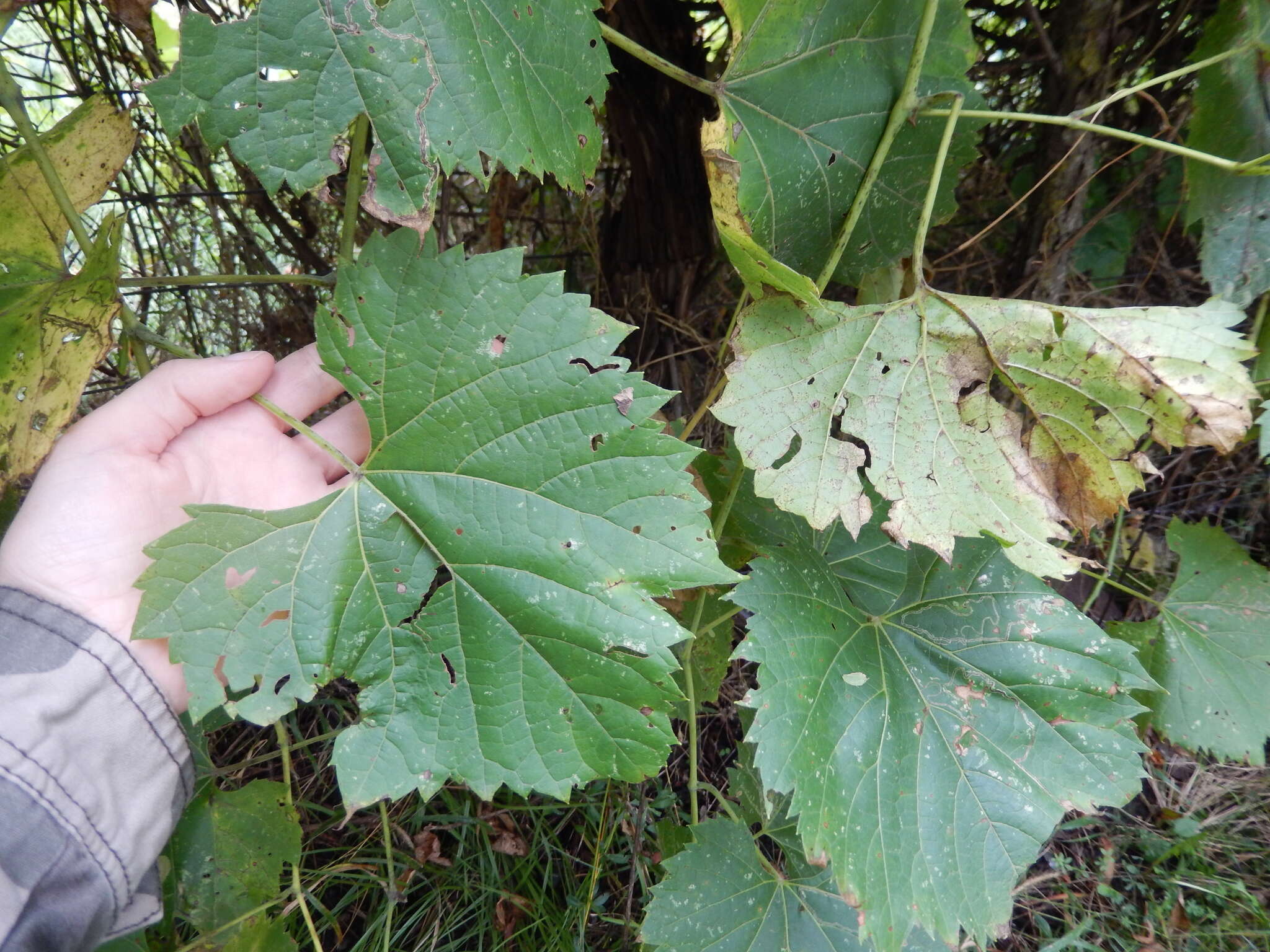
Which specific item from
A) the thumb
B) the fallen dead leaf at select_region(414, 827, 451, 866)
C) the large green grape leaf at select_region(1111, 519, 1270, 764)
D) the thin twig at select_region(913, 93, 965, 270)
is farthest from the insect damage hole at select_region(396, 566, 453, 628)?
the large green grape leaf at select_region(1111, 519, 1270, 764)

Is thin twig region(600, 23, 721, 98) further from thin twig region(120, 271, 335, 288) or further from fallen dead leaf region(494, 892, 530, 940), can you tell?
fallen dead leaf region(494, 892, 530, 940)

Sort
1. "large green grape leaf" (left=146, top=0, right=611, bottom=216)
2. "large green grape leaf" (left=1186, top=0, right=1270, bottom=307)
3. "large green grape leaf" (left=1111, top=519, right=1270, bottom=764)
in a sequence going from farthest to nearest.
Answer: "large green grape leaf" (left=1111, top=519, right=1270, bottom=764) → "large green grape leaf" (left=1186, top=0, right=1270, bottom=307) → "large green grape leaf" (left=146, top=0, right=611, bottom=216)

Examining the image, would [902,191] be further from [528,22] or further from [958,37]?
[528,22]

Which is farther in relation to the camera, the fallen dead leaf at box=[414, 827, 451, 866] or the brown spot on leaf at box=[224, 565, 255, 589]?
the fallen dead leaf at box=[414, 827, 451, 866]

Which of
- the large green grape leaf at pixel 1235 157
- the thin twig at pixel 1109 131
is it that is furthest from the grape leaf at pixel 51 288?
the large green grape leaf at pixel 1235 157

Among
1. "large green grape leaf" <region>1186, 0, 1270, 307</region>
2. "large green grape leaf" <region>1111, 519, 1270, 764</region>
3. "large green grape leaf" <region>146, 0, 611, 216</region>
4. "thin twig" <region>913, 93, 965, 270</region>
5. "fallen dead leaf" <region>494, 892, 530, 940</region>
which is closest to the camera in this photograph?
"large green grape leaf" <region>146, 0, 611, 216</region>

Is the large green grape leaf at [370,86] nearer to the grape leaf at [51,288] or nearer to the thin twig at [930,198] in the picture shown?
the grape leaf at [51,288]

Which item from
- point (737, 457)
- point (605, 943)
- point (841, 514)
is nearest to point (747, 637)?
point (841, 514)
